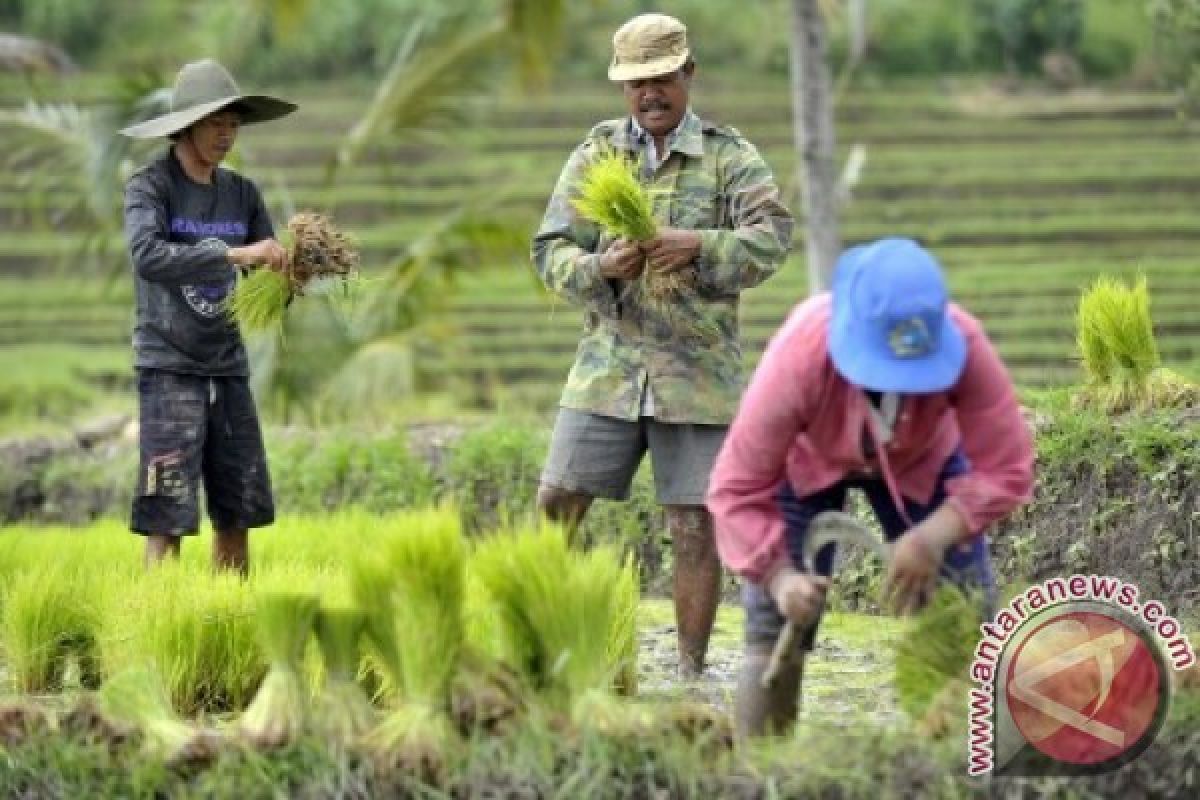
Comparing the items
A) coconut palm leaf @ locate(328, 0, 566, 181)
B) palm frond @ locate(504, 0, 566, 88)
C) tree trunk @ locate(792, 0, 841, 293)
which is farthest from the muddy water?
coconut palm leaf @ locate(328, 0, 566, 181)

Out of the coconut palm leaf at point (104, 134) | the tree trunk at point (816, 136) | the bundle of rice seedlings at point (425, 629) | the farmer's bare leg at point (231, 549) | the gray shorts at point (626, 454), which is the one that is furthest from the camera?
the coconut palm leaf at point (104, 134)

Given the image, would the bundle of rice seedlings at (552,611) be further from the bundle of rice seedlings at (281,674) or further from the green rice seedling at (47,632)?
the green rice seedling at (47,632)

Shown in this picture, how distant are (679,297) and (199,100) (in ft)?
4.41

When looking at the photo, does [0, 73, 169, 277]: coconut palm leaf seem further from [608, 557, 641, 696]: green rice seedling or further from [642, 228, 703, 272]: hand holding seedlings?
[608, 557, 641, 696]: green rice seedling

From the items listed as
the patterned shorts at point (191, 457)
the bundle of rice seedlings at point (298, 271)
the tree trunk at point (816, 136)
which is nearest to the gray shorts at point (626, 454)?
the bundle of rice seedlings at point (298, 271)

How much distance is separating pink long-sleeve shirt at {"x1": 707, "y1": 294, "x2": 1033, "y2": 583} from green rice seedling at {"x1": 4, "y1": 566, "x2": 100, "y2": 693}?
1831 mm

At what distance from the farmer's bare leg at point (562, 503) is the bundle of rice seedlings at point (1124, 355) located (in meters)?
1.76

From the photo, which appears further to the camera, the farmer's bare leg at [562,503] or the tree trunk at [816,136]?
the tree trunk at [816,136]

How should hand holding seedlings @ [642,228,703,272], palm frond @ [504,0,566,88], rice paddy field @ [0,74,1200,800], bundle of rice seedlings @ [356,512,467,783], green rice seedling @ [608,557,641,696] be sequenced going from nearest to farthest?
rice paddy field @ [0,74,1200,800] < bundle of rice seedlings @ [356,512,467,783] < green rice seedling @ [608,557,641,696] < hand holding seedlings @ [642,228,703,272] < palm frond @ [504,0,566,88]

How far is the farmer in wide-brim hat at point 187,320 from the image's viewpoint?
6289mm

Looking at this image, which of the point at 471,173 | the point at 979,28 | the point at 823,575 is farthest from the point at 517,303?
the point at 823,575

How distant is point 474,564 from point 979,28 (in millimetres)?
14317

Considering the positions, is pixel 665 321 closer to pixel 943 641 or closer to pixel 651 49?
pixel 651 49

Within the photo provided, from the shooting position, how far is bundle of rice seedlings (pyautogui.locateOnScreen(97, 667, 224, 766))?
179 inches
